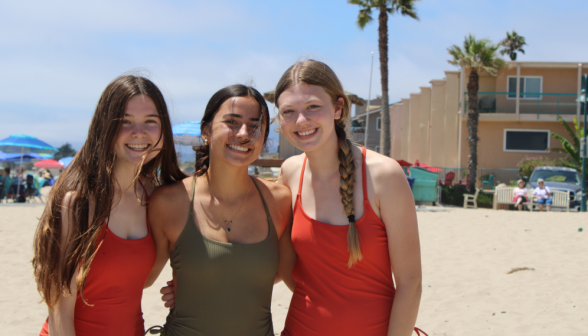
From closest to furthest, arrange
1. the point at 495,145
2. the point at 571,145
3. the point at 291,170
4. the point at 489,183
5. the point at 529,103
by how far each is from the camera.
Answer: the point at 291,170 → the point at 571,145 → the point at 489,183 → the point at 529,103 → the point at 495,145

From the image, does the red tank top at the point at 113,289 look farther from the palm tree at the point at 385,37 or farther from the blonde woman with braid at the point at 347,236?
the palm tree at the point at 385,37

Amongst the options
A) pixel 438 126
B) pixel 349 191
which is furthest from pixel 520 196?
pixel 349 191

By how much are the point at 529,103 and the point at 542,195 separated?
10.5m

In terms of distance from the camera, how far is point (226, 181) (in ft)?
8.02

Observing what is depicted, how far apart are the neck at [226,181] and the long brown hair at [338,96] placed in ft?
1.45

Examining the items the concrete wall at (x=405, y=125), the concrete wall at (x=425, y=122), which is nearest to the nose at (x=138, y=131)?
the concrete wall at (x=425, y=122)

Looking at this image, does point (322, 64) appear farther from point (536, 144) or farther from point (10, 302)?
point (536, 144)

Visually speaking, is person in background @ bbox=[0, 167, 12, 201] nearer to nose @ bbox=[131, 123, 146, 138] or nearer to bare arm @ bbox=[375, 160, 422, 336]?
nose @ bbox=[131, 123, 146, 138]

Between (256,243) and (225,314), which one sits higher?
(256,243)

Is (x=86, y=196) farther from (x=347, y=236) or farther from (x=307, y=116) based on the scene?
(x=347, y=236)

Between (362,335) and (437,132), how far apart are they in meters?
24.4

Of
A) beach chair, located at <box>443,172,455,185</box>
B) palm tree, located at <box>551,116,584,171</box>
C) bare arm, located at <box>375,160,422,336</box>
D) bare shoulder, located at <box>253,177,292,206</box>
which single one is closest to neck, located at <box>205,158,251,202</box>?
bare shoulder, located at <box>253,177,292,206</box>

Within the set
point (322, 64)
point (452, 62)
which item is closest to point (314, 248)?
point (322, 64)

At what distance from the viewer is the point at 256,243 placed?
88.6 inches
